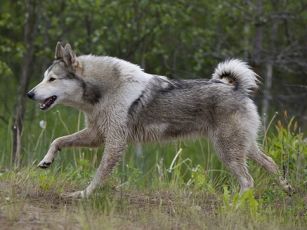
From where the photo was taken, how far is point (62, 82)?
6.54 m

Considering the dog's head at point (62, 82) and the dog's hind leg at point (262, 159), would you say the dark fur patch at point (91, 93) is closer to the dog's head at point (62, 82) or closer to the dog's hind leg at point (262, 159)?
the dog's head at point (62, 82)

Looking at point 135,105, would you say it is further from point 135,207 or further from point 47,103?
point 135,207

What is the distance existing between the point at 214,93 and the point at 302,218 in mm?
1442

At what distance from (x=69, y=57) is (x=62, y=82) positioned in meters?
0.23

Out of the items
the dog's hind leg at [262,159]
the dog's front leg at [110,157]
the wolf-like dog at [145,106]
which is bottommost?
the dog's hind leg at [262,159]

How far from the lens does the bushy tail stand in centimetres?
685

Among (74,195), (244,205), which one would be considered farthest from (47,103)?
(244,205)

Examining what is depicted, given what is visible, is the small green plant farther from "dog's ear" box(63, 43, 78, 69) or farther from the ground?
"dog's ear" box(63, 43, 78, 69)

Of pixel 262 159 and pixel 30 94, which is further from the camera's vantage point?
pixel 262 159

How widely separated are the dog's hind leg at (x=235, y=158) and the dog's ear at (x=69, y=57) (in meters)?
1.44

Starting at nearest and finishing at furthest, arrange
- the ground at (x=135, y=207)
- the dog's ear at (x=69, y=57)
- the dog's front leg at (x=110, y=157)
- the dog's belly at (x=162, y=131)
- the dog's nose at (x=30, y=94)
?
the ground at (x=135, y=207) < the dog's nose at (x=30, y=94) < the dog's front leg at (x=110, y=157) < the dog's ear at (x=69, y=57) < the dog's belly at (x=162, y=131)

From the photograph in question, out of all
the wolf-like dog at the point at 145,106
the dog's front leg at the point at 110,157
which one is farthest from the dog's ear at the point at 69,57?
the dog's front leg at the point at 110,157

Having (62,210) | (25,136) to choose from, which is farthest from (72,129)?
(62,210)

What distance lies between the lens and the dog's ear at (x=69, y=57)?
21.4ft
